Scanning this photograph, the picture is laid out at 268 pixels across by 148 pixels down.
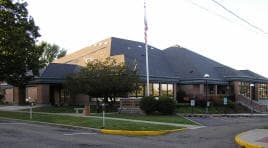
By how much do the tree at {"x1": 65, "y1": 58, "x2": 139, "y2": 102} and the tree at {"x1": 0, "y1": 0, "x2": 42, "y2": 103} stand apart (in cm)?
464

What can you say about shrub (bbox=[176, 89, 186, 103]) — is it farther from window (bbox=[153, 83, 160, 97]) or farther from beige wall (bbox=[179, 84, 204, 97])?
window (bbox=[153, 83, 160, 97])

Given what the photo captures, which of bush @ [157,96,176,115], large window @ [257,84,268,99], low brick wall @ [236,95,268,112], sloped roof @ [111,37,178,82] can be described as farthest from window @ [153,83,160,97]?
large window @ [257,84,268,99]

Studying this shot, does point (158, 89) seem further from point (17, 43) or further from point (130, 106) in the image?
point (17, 43)

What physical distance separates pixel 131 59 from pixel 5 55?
58.6 ft

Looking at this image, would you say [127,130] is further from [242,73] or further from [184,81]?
[242,73]

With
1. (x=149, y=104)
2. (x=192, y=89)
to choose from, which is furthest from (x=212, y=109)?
(x=192, y=89)

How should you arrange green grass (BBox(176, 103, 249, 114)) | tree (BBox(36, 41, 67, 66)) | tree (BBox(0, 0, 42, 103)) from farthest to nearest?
tree (BBox(36, 41, 67, 66)) → green grass (BBox(176, 103, 249, 114)) → tree (BBox(0, 0, 42, 103))

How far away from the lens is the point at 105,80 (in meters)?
36.1

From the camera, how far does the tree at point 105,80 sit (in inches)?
1416

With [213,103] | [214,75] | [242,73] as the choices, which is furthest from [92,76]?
[242,73]

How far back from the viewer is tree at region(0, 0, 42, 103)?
31.6m

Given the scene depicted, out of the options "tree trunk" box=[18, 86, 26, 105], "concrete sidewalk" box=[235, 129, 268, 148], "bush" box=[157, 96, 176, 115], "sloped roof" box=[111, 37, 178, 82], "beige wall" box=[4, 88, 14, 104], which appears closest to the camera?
"concrete sidewalk" box=[235, 129, 268, 148]

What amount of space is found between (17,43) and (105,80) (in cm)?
828

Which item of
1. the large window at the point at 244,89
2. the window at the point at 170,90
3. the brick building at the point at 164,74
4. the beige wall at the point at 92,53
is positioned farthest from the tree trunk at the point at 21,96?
the large window at the point at 244,89
